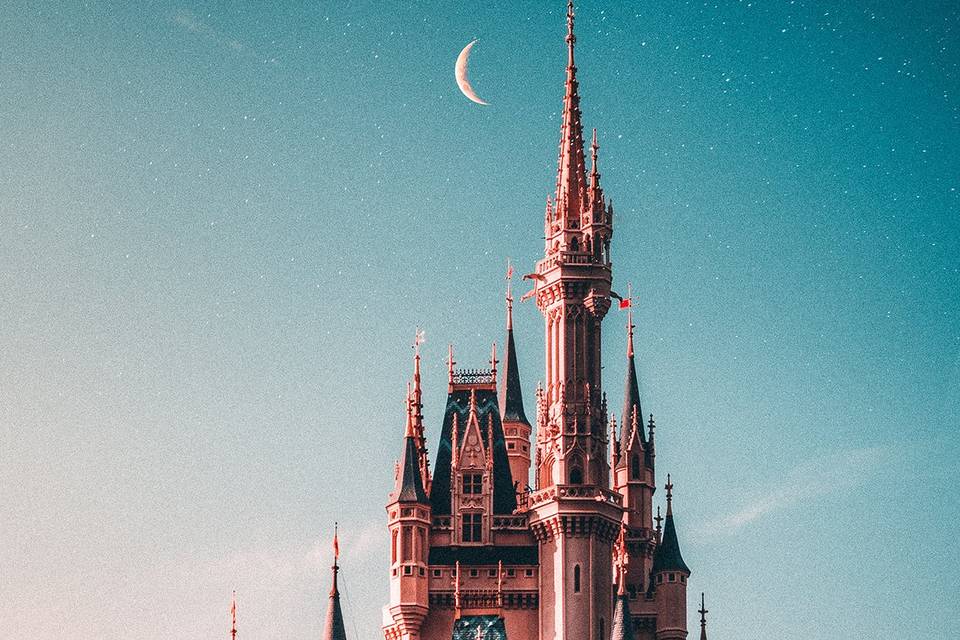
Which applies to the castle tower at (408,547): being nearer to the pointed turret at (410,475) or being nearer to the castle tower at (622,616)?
the pointed turret at (410,475)

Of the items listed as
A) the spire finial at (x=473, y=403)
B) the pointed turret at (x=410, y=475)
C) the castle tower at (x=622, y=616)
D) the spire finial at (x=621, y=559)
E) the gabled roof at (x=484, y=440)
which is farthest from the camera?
the spire finial at (x=473, y=403)

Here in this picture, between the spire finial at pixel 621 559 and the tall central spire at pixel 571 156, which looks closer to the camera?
the spire finial at pixel 621 559

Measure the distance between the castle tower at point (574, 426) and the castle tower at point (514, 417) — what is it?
5367 mm

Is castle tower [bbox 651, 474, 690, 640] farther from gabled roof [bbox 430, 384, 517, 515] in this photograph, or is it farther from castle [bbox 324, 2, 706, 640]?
gabled roof [bbox 430, 384, 517, 515]

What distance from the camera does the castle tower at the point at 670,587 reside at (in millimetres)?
116562

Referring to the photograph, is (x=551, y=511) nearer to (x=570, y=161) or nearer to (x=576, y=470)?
(x=576, y=470)

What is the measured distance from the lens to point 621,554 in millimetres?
112312

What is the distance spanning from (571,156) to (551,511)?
19163mm

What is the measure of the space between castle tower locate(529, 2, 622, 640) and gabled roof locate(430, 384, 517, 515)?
1692mm

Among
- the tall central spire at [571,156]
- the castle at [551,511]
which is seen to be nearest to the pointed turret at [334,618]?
the castle at [551,511]

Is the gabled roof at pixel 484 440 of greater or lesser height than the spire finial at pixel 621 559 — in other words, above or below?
above

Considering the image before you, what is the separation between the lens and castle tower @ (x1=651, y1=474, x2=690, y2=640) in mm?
116562

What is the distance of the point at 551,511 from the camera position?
368 feet

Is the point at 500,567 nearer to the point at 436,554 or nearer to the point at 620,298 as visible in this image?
the point at 436,554
